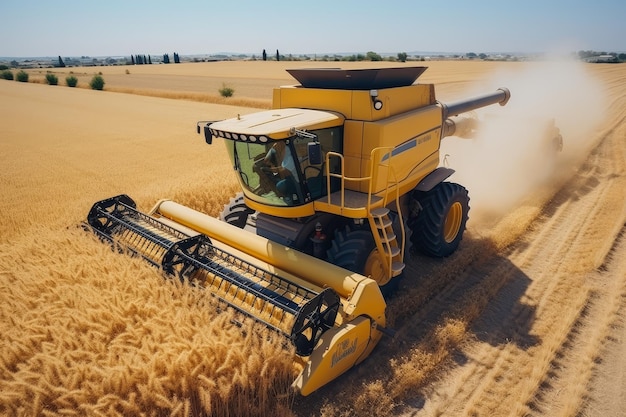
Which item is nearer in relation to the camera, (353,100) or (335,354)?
(335,354)

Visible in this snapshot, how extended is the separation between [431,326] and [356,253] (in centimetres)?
106

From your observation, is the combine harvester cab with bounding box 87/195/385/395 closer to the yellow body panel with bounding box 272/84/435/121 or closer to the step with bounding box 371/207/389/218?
the step with bounding box 371/207/389/218

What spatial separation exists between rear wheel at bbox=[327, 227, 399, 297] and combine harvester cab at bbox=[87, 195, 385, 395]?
14.8 inches

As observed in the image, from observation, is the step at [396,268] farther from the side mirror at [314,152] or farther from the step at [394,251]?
the side mirror at [314,152]

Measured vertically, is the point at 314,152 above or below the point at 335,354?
above

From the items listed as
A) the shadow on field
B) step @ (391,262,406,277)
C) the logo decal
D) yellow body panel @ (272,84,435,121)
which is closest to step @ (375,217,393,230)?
step @ (391,262,406,277)

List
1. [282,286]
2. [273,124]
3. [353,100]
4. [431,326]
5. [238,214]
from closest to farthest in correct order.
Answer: [282,286] → [273,124] → [431,326] → [353,100] → [238,214]

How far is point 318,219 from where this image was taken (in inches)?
167

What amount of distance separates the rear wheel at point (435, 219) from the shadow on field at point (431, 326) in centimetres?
18

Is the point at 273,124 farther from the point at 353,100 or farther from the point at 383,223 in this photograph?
the point at 383,223

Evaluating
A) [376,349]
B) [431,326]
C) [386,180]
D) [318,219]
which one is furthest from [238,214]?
[431,326]

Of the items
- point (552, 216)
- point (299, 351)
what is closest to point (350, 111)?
point (299, 351)

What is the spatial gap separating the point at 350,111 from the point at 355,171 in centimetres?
62

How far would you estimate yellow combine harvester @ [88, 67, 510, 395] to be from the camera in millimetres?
3176
